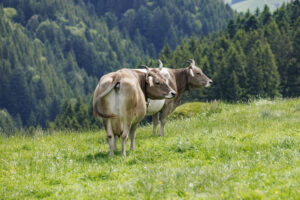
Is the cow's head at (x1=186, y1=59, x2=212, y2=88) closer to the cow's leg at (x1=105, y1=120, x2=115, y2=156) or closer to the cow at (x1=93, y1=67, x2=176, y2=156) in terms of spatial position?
the cow at (x1=93, y1=67, x2=176, y2=156)

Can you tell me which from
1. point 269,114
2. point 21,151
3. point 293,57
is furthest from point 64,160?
point 293,57

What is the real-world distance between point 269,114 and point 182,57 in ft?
317

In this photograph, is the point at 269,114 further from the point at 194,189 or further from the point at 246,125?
the point at 194,189

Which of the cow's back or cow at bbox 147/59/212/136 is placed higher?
the cow's back

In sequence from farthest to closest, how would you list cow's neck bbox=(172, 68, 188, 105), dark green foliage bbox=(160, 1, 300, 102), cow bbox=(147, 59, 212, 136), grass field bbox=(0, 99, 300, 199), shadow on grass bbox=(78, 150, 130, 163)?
dark green foliage bbox=(160, 1, 300, 102) < cow's neck bbox=(172, 68, 188, 105) < cow bbox=(147, 59, 212, 136) < shadow on grass bbox=(78, 150, 130, 163) < grass field bbox=(0, 99, 300, 199)

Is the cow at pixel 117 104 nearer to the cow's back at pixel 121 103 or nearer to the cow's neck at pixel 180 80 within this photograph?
the cow's back at pixel 121 103

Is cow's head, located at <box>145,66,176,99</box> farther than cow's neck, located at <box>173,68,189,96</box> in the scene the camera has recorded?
No

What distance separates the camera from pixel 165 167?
28.3ft

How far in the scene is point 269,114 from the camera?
1647 centimetres

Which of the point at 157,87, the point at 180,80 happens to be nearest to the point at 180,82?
the point at 180,80

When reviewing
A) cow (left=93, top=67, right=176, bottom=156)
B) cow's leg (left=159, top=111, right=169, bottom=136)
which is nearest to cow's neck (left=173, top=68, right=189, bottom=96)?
cow's leg (left=159, top=111, right=169, bottom=136)

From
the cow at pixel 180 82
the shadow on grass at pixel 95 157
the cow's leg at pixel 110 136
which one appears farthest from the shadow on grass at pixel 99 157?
the cow at pixel 180 82

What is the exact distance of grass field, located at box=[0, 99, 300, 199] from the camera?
22.6ft

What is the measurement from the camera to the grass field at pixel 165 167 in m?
6.88
